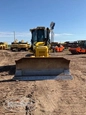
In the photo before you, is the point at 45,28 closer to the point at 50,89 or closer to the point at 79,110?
the point at 50,89

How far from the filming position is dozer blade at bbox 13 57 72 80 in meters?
8.74

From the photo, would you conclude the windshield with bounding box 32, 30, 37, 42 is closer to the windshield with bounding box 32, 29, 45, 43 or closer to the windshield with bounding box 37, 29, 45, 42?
the windshield with bounding box 32, 29, 45, 43

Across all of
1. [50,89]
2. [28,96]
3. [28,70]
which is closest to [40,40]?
[28,70]

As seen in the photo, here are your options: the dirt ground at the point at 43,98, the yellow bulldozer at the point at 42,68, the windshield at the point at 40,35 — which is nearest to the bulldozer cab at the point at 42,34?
the windshield at the point at 40,35

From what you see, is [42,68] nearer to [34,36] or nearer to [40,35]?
[40,35]

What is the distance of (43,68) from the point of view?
29.2 feet

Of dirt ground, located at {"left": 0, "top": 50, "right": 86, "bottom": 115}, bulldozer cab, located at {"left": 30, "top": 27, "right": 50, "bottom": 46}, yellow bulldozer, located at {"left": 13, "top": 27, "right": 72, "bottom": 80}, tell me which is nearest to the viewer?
dirt ground, located at {"left": 0, "top": 50, "right": 86, "bottom": 115}

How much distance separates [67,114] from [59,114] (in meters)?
0.17

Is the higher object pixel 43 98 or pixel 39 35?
pixel 39 35

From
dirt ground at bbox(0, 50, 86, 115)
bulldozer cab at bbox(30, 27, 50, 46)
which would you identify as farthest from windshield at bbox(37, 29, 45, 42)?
dirt ground at bbox(0, 50, 86, 115)

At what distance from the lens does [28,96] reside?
6.09 m

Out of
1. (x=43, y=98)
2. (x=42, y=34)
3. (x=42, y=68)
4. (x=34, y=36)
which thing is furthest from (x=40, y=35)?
(x=43, y=98)

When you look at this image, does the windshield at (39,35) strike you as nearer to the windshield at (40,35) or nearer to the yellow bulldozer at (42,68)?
the windshield at (40,35)

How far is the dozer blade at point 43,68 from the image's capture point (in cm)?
874
